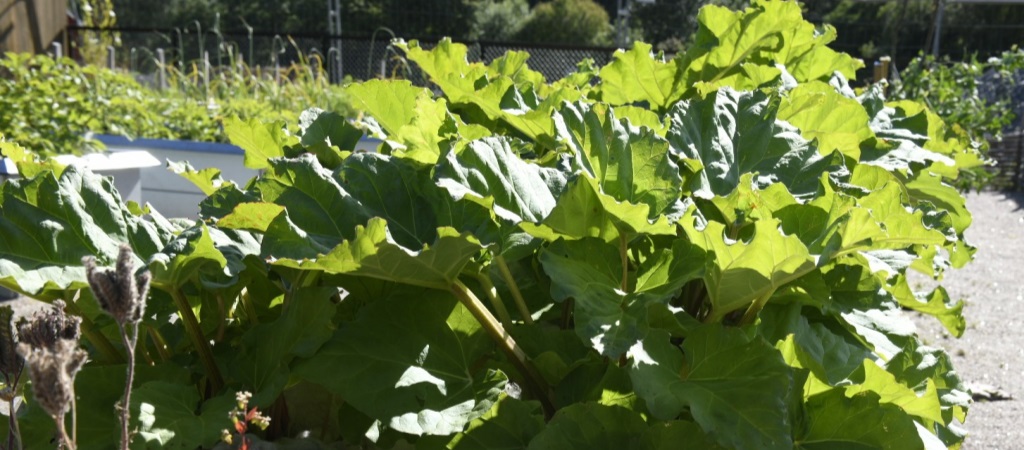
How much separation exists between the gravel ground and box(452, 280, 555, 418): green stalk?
3076 millimetres

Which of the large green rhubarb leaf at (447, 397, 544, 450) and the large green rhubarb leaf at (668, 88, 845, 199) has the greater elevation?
the large green rhubarb leaf at (668, 88, 845, 199)

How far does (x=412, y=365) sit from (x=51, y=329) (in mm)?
488

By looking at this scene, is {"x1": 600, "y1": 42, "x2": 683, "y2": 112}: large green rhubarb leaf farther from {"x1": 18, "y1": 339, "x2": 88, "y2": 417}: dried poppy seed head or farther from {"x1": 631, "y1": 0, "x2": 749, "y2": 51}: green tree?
{"x1": 631, "y1": 0, "x2": 749, "y2": 51}: green tree

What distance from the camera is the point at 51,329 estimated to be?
796 mm

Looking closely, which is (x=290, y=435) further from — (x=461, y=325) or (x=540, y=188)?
(x=540, y=188)

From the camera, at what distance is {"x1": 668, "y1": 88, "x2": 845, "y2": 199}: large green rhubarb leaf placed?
4.88 ft

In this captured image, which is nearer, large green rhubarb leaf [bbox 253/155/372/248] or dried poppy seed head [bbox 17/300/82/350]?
dried poppy seed head [bbox 17/300/82/350]

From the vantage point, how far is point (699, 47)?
6.79ft

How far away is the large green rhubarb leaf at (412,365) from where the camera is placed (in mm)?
1155

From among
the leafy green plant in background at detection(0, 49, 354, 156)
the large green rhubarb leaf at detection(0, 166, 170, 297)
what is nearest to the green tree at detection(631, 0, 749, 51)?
the leafy green plant in background at detection(0, 49, 354, 156)

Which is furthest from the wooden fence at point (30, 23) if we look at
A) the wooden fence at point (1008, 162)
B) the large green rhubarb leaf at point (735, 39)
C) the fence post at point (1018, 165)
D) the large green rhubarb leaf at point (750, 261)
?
the fence post at point (1018, 165)

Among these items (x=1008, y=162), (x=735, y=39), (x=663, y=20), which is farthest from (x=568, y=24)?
(x=735, y=39)

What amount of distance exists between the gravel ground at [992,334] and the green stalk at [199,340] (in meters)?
3.35

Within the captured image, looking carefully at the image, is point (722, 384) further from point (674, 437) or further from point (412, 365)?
point (412, 365)
